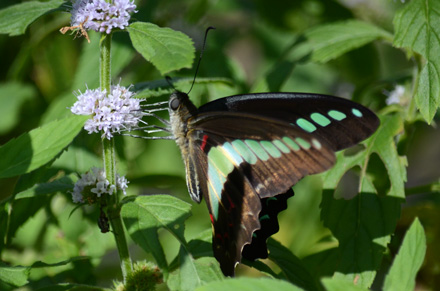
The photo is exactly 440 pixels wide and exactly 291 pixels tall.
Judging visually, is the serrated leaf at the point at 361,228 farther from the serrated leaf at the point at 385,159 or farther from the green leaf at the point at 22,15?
the green leaf at the point at 22,15

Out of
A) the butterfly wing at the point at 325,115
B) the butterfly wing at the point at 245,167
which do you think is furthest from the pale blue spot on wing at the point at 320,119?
the butterfly wing at the point at 245,167

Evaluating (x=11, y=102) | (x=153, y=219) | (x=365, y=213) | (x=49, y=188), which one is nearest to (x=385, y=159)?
(x=365, y=213)

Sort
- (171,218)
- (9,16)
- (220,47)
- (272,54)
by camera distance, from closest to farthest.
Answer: (171,218) < (9,16) < (220,47) < (272,54)

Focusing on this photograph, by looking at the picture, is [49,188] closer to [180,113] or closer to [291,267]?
[180,113]

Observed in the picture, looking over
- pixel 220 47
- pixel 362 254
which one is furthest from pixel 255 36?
pixel 362 254

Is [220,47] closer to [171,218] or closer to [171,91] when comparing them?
[171,91]

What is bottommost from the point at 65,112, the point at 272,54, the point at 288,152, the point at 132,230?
the point at 132,230
